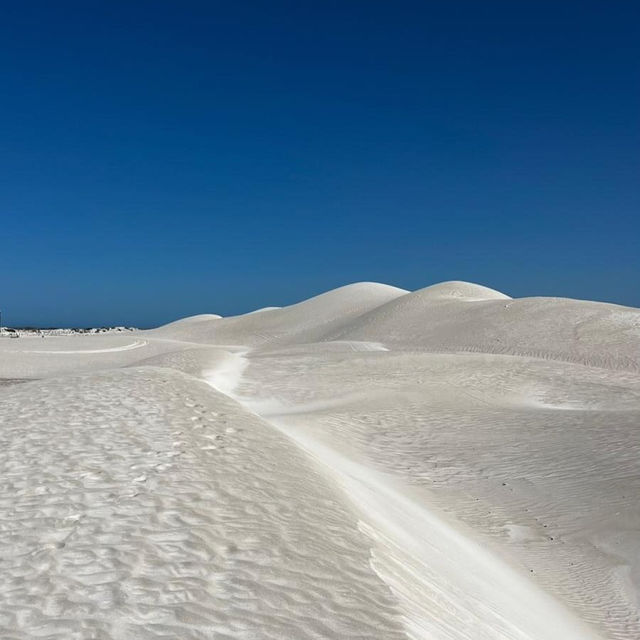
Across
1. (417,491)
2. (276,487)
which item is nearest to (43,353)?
(417,491)

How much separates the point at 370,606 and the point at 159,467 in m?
3.27

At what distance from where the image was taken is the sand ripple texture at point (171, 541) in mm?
3494

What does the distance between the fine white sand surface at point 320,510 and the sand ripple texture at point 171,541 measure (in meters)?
0.02

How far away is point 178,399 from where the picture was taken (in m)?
10.4

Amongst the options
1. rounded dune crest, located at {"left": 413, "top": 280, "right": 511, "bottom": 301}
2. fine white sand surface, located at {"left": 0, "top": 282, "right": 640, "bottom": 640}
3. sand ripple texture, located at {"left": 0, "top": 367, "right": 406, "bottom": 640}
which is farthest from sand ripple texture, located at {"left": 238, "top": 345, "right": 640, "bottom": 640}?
rounded dune crest, located at {"left": 413, "top": 280, "right": 511, "bottom": 301}

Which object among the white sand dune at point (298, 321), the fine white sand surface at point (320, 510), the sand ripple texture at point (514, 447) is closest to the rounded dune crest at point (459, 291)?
the white sand dune at point (298, 321)

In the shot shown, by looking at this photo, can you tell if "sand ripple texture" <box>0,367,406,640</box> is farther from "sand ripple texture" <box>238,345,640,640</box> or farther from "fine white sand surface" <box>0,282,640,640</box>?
"sand ripple texture" <box>238,345,640,640</box>

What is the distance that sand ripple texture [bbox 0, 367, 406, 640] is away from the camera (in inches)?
138

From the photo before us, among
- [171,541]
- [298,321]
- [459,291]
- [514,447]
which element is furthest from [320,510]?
[298,321]

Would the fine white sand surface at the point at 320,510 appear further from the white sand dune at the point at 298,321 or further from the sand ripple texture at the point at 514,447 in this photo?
the white sand dune at the point at 298,321

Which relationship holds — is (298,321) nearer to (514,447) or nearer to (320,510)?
(514,447)

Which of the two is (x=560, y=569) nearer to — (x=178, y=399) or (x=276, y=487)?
(x=276, y=487)

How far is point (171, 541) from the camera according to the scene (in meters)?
4.46

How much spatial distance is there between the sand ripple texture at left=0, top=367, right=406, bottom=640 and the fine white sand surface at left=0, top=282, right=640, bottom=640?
0.06 feet
